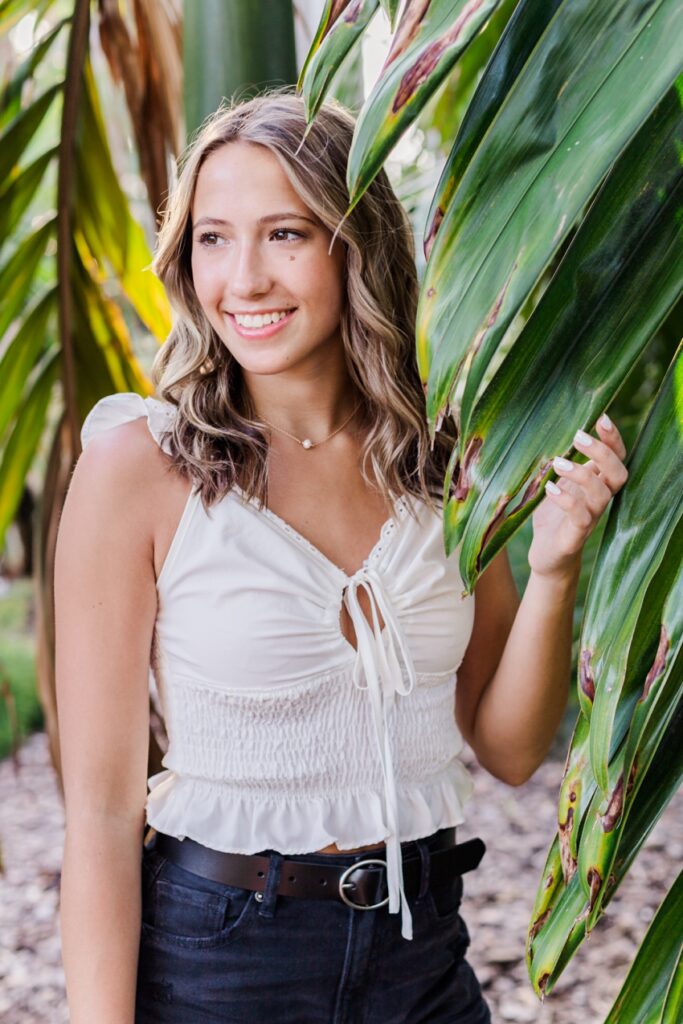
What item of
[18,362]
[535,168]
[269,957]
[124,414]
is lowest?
[269,957]

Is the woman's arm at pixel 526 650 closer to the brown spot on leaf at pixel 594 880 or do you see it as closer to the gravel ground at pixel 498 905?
the brown spot on leaf at pixel 594 880

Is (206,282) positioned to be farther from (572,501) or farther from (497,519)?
(497,519)

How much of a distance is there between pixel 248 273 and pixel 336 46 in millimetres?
619

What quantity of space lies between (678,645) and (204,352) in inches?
34.4

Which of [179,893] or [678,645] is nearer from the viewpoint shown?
[678,645]

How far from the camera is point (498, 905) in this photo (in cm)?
315

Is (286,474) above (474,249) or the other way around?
the other way around

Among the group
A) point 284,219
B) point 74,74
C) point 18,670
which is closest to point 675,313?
point 284,219

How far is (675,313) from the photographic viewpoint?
1202mm

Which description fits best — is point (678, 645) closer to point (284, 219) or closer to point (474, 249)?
point (474, 249)

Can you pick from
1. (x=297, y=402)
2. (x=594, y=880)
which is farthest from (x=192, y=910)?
(x=594, y=880)

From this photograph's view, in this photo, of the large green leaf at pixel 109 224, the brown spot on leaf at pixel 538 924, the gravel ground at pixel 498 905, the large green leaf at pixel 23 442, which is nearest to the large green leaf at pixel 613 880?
the brown spot on leaf at pixel 538 924

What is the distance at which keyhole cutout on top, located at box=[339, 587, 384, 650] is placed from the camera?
122 centimetres

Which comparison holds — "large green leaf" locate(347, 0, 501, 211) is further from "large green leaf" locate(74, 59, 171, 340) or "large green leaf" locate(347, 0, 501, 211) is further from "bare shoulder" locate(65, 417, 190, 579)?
"large green leaf" locate(74, 59, 171, 340)
